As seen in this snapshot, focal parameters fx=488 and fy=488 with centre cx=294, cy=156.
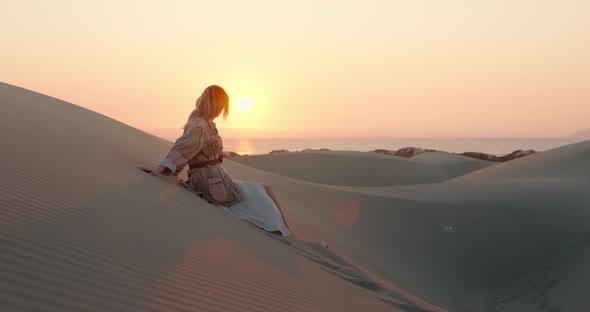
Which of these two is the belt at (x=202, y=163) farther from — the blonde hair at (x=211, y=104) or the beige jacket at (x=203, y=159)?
the blonde hair at (x=211, y=104)

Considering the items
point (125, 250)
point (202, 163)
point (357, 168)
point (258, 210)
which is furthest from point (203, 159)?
point (357, 168)

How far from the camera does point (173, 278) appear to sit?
3.33 m

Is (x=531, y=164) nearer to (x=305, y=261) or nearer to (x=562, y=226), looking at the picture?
(x=562, y=226)

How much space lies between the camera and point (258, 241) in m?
5.41

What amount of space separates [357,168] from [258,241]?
955 inches

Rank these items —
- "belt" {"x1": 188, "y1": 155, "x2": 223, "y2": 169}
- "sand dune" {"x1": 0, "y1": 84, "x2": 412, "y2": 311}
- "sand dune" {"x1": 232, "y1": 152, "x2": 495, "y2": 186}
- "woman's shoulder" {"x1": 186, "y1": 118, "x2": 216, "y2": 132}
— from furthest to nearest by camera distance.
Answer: "sand dune" {"x1": 232, "y1": 152, "x2": 495, "y2": 186} → "belt" {"x1": 188, "y1": 155, "x2": 223, "y2": 169} → "woman's shoulder" {"x1": 186, "y1": 118, "x2": 216, "y2": 132} → "sand dune" {"x1": 0, "y1": 84, "x2": 412, "y2": 311}

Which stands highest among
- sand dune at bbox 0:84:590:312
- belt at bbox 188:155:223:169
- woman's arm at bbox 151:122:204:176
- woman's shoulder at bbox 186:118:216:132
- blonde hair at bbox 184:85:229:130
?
blonde hair at bbox 184:85:229:130

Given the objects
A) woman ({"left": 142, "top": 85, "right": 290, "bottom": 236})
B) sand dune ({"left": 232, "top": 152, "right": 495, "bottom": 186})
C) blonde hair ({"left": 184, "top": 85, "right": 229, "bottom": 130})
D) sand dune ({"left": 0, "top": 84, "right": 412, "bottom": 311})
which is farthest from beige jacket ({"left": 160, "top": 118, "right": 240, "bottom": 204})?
sand dune ({"left": 232, "top": 152, "right": 495, "bottom": 186})

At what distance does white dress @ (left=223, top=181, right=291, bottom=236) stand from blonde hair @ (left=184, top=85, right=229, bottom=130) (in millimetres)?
1018

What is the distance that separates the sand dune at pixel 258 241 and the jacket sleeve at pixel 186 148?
358mm

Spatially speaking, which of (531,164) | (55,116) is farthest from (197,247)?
(531,164)

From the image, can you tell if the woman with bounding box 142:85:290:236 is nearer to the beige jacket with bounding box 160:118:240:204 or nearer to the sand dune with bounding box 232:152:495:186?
the beige jacket with bounding box 160:118:240:204

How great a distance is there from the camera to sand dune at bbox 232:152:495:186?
27859 millimetres

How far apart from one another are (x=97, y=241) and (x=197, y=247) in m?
0.93
